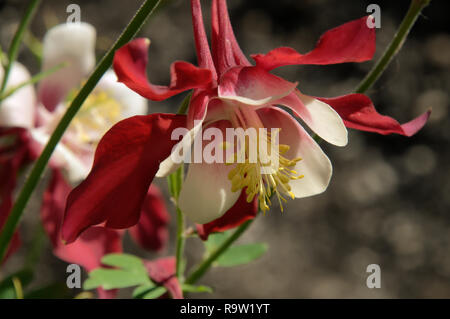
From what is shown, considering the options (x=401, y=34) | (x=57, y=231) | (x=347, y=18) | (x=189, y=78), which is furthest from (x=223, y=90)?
(x=347, y=18)

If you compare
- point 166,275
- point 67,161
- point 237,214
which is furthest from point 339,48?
point 67,161

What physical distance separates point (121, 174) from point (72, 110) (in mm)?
58

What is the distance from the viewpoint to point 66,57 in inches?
28.6

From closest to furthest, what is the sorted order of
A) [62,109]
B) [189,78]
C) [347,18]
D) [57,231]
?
[189,78]
[57,231]
[62,109]
[347,18]

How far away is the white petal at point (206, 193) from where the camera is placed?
18.3 inches

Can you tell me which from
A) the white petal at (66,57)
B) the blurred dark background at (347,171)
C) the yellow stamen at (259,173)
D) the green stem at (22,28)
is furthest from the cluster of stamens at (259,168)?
the blurred dark background at (347,171)

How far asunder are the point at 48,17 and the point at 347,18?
0.79m

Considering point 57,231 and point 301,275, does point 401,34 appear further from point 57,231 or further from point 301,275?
point 301,275

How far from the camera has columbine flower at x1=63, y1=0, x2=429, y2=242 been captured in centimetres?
41

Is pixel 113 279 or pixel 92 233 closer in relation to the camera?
pixel 113 279

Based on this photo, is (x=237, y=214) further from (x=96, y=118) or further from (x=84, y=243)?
(x=96, y=118)

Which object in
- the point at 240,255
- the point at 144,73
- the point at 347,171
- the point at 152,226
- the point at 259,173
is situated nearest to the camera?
the point at 144,73

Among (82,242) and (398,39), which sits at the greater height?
(398,39)
